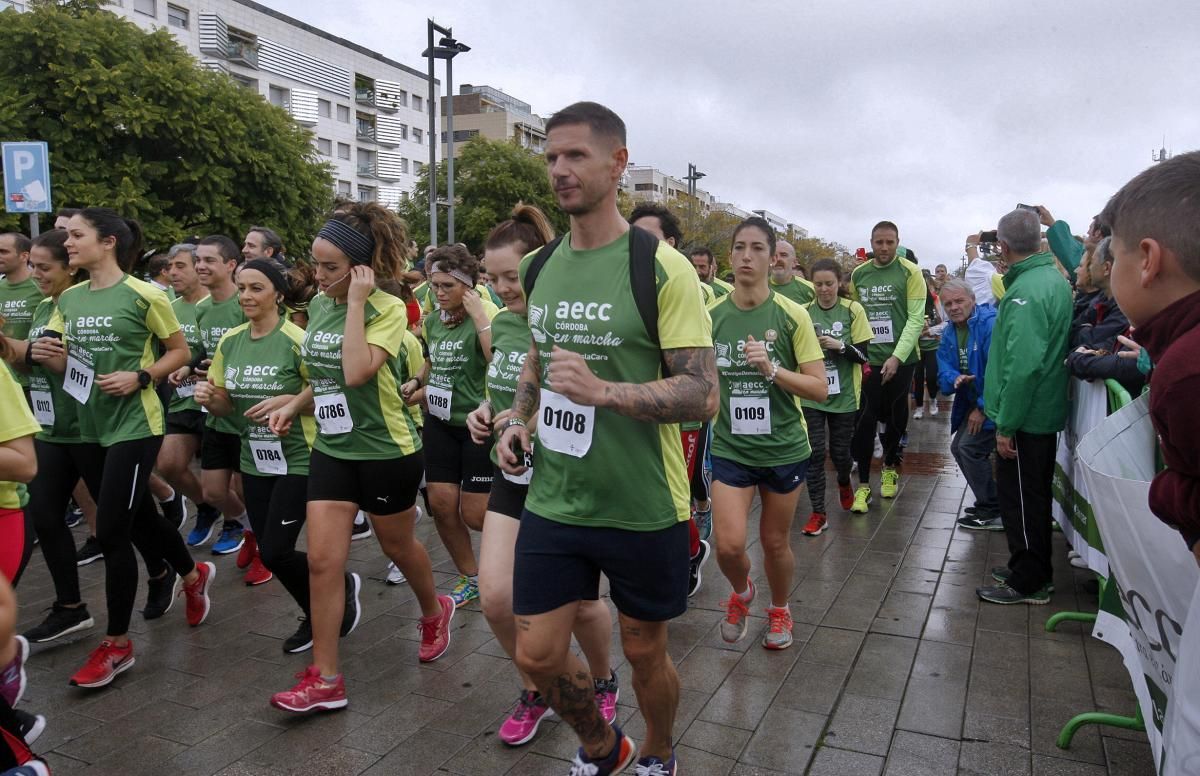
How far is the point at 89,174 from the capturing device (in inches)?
949

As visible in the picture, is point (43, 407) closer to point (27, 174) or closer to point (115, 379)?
point (115, 379)

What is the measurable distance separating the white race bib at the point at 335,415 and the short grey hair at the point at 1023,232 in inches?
152

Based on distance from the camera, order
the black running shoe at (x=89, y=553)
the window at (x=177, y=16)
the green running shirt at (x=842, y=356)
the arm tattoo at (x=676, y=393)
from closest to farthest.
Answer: the arm tattoo at (x=676, y=393) < the black running shoe at (x=89, y=553) < the green running shirt at (x=842, y=356) < the window at (x=177, y=16)

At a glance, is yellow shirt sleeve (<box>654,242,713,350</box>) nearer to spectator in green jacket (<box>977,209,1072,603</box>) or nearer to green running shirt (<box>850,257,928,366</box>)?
spectator in green jacket (<box>977,209,1072,603</box>)

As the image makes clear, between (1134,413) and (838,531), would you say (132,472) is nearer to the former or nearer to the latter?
(1134,413)

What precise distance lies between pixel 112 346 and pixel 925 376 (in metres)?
12.3

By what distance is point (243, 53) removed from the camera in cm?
5403

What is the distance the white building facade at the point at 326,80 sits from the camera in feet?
169

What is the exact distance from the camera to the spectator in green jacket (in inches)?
193

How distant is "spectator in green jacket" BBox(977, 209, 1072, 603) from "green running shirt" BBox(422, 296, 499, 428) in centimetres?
300

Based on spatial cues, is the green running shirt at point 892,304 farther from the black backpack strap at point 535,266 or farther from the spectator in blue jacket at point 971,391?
the black backpack strap at point 535,266

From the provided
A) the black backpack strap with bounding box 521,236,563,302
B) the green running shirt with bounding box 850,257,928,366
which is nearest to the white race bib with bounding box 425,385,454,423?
the black backpack strap with bounding box 521,236,563,302

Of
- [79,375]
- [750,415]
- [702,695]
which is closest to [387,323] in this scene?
[79,375]

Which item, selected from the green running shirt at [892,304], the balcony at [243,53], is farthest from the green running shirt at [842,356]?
the balcony at [243,53]
